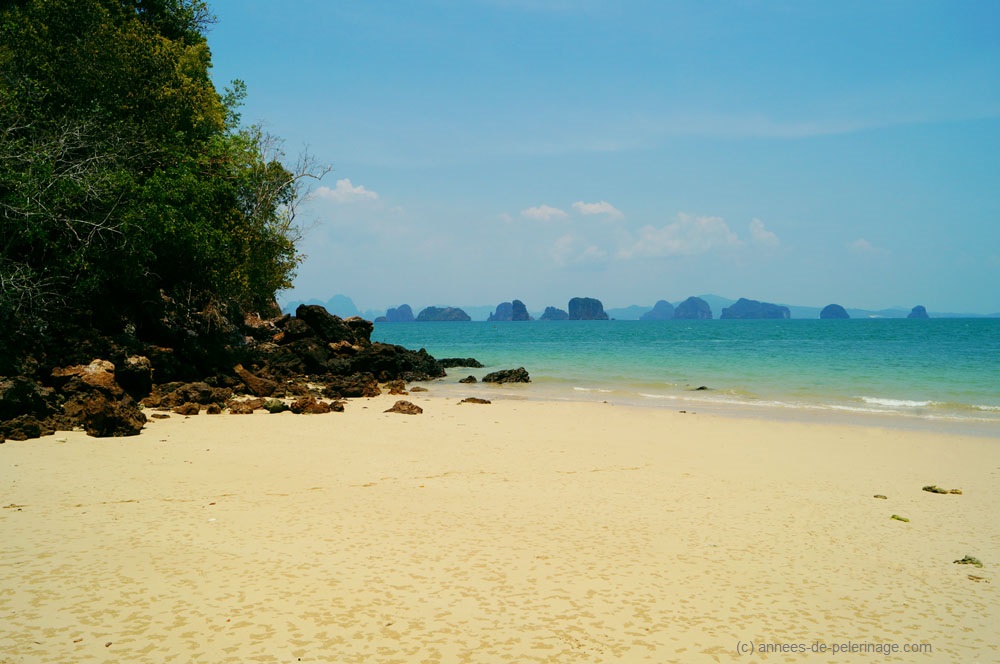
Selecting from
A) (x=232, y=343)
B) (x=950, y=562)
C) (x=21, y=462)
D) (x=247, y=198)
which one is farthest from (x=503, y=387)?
(x=950, y=562)

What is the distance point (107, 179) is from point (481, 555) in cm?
1433

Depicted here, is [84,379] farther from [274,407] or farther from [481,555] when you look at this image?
[481,555]

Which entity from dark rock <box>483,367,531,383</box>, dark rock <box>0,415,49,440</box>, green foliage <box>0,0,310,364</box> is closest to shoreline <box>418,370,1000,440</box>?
dark rock <box>483,367,531,383</box>

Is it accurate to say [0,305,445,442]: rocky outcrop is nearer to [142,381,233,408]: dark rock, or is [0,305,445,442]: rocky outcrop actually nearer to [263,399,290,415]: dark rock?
[142,381,233,408]: dark rock

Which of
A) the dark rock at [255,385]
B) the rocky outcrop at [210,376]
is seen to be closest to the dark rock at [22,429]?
the rocky outcrop at [210,376]

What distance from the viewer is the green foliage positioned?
14320mm

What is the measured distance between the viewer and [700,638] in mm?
4680

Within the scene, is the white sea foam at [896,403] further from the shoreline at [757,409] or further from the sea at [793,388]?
the shoreline at [757,409]

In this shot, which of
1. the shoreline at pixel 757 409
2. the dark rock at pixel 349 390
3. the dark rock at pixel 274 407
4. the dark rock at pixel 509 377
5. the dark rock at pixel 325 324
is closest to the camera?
the dark rock at pixel 274 407

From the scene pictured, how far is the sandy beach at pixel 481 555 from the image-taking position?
180 inches

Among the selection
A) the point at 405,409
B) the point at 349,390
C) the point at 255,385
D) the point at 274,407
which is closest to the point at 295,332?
the point at 349,390

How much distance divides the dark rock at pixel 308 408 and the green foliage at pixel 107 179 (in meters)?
5.52

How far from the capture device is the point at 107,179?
50.3 feet

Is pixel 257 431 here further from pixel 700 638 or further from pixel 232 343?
pixel 700 638
